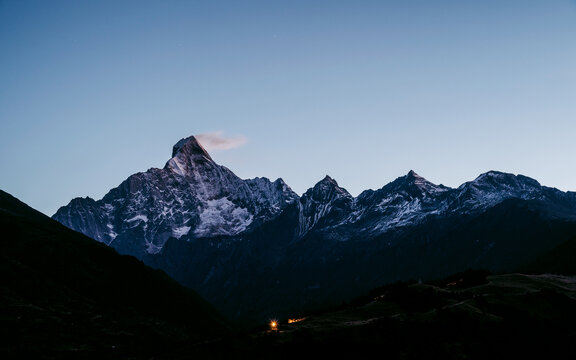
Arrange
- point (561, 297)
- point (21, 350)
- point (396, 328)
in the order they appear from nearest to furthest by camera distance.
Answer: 1. point (396, 328)
2. point (21, 350)
3. point (561, 297)

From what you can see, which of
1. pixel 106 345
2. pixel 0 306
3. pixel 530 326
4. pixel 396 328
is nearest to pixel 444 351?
pixel 396 328

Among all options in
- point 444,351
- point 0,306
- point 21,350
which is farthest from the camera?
point 0,306

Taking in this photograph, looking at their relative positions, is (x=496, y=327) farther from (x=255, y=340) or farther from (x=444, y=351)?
(x=255, y=340)

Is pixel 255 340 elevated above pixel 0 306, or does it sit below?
below

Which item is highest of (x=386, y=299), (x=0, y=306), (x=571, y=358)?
(x=0, y=306)

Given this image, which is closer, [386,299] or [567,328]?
[567,328]

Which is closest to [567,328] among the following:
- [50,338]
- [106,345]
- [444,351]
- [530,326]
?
[530,326]

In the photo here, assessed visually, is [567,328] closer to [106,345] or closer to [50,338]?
[106,345]

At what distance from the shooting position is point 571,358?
132500mm

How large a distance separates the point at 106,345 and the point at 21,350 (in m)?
27.9

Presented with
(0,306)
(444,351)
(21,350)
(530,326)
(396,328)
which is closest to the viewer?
(444,351)

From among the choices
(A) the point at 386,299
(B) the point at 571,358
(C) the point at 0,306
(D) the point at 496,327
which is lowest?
(B) the point at 571,358

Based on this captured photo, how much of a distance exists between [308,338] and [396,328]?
76.2ft

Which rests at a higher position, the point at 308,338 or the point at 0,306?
the point at 0,306
